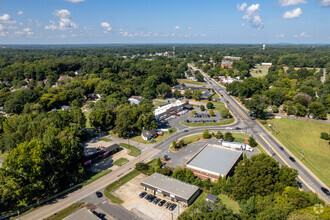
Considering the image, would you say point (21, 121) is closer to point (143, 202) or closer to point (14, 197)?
point (14, 197)

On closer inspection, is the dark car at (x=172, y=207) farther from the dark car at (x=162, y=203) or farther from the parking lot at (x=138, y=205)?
the dark car at (x=162, y=203)

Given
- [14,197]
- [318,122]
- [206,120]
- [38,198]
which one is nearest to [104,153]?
[38,198]

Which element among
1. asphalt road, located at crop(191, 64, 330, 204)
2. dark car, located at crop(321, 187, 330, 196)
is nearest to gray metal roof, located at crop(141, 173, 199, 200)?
asphalt road, located at crop(191, 64, 330, 204)


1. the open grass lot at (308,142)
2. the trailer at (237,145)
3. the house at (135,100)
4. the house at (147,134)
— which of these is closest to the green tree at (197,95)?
the house at (135,100)

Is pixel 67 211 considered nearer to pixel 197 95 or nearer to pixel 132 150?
pixel 132 150

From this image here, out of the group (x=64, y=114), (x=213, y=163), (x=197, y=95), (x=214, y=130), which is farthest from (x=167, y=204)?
(x=197, y=95)

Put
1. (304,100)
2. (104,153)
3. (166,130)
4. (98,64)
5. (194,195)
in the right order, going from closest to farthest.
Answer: (194,195) → (104,153) → (166,130) → (304,100) → (98,64)

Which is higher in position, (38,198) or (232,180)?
(232,180)
